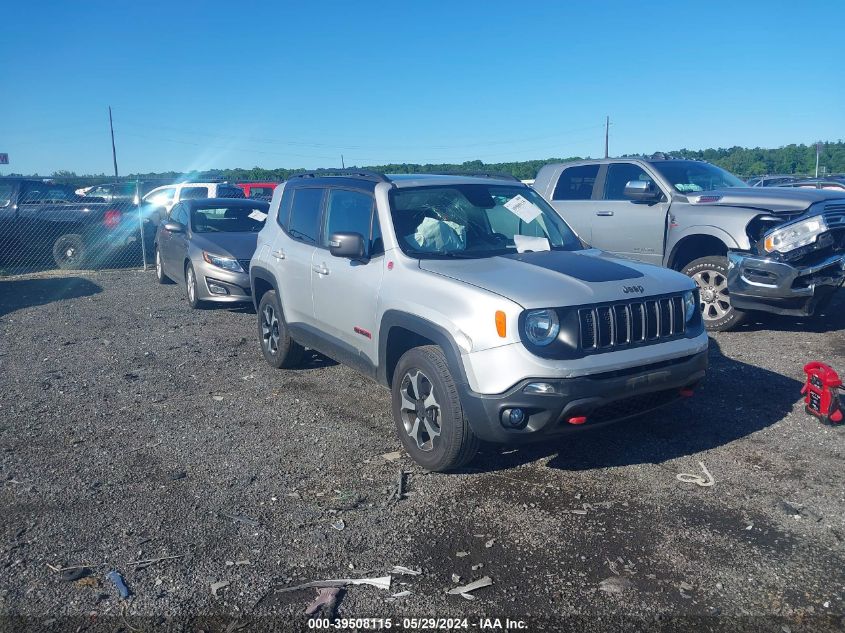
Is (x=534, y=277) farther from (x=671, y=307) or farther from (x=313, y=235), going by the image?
(x=313, y=235)

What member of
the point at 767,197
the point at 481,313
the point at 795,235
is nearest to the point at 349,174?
the point at 481,313

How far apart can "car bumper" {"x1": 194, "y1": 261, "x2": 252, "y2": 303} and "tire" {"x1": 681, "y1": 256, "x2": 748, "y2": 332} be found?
5532mm

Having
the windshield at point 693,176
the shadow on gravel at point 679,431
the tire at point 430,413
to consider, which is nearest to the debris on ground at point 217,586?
the tire at point 430,413

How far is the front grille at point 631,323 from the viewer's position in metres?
4.16

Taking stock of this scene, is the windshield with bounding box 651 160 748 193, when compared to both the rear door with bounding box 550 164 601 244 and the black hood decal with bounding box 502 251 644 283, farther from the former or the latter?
the black hood decal with bounding box 502 251 644 283

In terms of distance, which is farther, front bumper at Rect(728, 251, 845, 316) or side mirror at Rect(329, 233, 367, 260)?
front bumper at Rect(728, 251, 845, 316)

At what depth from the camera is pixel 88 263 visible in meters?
15.3

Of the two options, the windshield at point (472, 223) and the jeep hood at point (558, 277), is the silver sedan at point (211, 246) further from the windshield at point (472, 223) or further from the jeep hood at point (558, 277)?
the jeep hood at point (558, 277)

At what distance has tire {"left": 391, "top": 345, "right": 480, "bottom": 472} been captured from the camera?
14.0 ft

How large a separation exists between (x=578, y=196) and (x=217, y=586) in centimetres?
761

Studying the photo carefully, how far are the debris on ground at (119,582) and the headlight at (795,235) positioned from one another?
6657 millimetres

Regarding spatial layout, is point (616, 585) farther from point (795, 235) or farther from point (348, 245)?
point (795, 235)

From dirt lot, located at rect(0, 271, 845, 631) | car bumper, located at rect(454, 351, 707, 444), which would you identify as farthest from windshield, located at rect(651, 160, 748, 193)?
car bumper, located at rect(454, 351, 707, 444)

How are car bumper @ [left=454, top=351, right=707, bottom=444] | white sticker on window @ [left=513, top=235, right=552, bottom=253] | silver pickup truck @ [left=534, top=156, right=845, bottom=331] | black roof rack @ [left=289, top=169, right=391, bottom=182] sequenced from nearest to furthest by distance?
car bumper @ [left=454, top=351, right=707, bottom=444] < white sticker on window @ [left=513, top=235, right=552, bottom=253] < black roof rack @ [left=289, top=169, right=391, bottom=182] < silver pickup truck @ [left=534, top=156, right=845, bottom=331]
